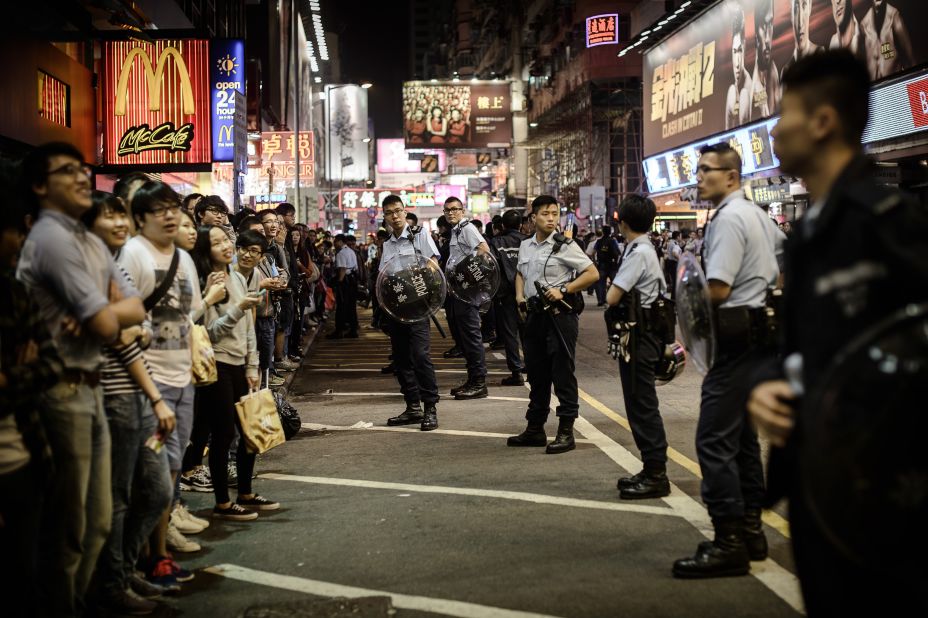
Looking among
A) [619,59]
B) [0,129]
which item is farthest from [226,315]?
[619,59]

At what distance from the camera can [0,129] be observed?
417 inches

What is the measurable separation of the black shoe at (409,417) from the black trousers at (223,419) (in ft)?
10.7

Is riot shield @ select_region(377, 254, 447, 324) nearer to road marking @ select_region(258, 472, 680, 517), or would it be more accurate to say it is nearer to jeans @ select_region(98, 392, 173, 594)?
road marking @ select_region(258, 472, 680, 517)

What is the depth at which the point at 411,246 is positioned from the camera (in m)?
10.1

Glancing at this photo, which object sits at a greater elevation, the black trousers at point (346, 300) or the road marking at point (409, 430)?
the black trousers at point (346, 300)

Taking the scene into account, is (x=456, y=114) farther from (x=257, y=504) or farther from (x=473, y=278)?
(x=257, y=504)

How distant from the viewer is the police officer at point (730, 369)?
4.99 metres

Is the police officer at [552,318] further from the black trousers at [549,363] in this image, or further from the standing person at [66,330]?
the standing person at [66,330]

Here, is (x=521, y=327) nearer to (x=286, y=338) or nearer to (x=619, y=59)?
(x=286, y=338)

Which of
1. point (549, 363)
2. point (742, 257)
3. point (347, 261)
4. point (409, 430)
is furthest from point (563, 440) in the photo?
point (347, 261)

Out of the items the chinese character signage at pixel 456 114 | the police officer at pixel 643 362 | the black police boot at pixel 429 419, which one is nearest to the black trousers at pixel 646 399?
the police officer at pixel 643 362

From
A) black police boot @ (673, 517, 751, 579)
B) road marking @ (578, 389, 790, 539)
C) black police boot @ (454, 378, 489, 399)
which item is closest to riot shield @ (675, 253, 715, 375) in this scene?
black police boot @ (673, 517, 751, 579)

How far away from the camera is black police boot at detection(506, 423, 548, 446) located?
8500 millimetres

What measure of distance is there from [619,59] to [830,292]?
46.2 meters
